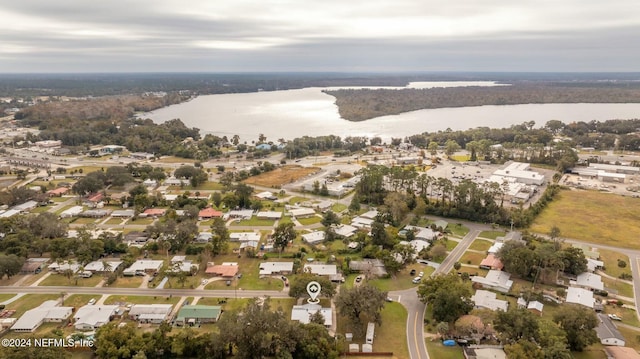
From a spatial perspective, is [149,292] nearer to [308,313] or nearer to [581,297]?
[308,313]

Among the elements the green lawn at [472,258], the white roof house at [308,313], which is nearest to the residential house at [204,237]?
the white roof house at [308,313]

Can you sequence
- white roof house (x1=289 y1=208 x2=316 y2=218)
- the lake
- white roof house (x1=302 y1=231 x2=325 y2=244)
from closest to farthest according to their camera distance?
white roof house (x1=302 y1=231 x2=325 y2=244), white roof house (x1=289 y1=208 x2=316 y2=218), the lake

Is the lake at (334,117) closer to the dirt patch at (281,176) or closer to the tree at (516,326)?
the dirt patch at (281,176)

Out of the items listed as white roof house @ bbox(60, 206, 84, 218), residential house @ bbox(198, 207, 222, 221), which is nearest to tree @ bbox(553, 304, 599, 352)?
residential house @ bbox(198, 207, 222, 221)

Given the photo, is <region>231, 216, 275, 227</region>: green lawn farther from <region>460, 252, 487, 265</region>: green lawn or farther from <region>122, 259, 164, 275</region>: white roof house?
<region>460, 252, 487, 265</region>: green lawn

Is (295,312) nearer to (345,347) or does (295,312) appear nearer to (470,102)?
(345,347)

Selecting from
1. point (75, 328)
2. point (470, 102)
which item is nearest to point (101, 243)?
point (75, 328)
